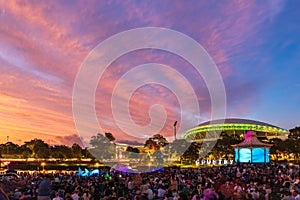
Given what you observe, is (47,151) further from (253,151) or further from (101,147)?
(253,151)

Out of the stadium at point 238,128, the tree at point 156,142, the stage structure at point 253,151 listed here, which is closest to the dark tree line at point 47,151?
the tree at point 156,142

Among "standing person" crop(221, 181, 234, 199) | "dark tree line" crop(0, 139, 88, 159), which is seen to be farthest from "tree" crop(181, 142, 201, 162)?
"standing person" crop(221, 181, 234, 199)

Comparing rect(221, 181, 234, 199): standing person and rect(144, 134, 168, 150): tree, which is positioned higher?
rect(144, 134, 168, 150): tree

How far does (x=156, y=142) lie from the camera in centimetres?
9825

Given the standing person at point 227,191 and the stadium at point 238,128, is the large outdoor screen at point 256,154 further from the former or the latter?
the stadium at point 238,128

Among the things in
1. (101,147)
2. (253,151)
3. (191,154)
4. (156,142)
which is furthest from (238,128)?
(253,151)

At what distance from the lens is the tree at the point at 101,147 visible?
92750 mm

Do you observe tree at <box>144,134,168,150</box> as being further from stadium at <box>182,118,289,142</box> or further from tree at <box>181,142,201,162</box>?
stadium at <box>182,118,289,142</box>

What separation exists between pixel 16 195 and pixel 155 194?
643 cm

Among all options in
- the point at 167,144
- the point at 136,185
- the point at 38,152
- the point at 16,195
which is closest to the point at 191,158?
the point at 167,144

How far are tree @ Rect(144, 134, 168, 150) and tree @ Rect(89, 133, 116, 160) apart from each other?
1065 cm

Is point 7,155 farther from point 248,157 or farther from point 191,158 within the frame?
point 248,157

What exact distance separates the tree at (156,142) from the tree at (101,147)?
10649 mm

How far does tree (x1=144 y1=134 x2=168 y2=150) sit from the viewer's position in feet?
319
